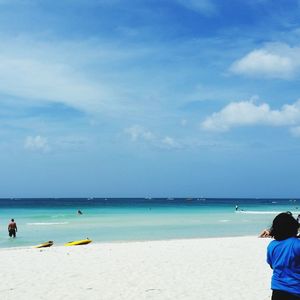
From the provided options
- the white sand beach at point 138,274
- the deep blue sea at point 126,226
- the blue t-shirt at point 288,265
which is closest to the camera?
the blue t-shirt at point 288,265

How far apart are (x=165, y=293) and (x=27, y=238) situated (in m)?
21.1

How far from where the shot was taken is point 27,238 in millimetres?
28625

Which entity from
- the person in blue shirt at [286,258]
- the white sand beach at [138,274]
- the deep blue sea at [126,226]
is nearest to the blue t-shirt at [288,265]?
the person in blue shirt at [286,258]

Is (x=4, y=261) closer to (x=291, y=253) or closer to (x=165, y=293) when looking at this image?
(x=165, y=293)

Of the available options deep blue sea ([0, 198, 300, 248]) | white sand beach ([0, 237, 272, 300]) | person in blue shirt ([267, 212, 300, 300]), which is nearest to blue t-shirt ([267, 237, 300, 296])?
person in blue shirt ([267, 212, 300, 300])

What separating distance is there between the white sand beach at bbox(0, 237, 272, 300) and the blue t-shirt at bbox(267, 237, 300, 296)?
4684 mm

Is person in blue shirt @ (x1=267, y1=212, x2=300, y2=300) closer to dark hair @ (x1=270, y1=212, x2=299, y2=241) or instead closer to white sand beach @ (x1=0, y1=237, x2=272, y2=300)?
dark hair @ (x1=270, y1=212, x2=299, y2=241)

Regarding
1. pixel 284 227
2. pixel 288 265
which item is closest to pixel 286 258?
pixel 288 265

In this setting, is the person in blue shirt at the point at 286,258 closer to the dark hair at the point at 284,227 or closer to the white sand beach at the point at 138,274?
the dark hair at the point at 284,227

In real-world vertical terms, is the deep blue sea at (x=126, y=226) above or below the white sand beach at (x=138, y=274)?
below

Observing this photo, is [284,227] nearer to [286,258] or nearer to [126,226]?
[286,258]

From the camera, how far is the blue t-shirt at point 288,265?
4.34 metres

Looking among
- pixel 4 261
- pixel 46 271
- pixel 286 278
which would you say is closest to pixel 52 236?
pixel 4 261

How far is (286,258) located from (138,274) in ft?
24.5
